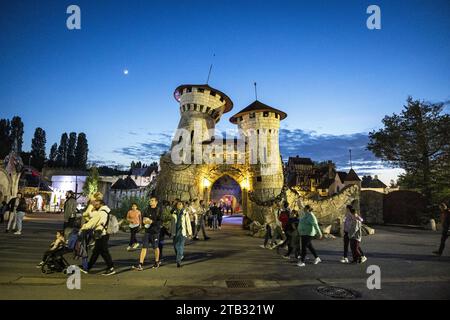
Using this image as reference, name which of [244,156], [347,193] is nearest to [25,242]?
[244,156]

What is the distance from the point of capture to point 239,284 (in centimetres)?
618

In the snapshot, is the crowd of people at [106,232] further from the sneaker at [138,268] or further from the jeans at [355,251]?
the jeans at [355,251]

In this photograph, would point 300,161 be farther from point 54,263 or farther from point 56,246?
point 54,263

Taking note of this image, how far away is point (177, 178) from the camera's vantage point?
22547 millimetres

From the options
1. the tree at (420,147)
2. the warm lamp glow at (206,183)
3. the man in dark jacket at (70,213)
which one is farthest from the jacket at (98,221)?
the tree at (420,147)

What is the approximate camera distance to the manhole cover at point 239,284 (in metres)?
6.01

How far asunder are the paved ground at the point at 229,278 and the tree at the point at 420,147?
53.5 feet

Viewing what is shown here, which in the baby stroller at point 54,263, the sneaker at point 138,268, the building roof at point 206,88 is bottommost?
the sneaker at point 138,268

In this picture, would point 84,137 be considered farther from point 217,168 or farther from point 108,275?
point 108,275

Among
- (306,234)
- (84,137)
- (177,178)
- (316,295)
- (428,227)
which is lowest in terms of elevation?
(428,227)

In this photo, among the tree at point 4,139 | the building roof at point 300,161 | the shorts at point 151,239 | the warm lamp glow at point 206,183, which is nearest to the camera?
the shorts at point 151,239
